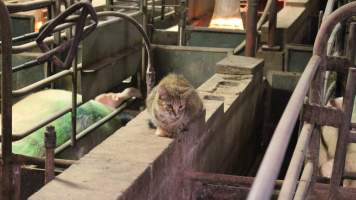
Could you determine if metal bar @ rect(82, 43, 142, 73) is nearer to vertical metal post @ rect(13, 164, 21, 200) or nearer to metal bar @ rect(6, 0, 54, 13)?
metal bar @ rect(6, 0, 54, 13)

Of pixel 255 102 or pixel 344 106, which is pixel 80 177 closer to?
pixel 344 106

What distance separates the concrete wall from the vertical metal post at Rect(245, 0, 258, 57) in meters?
0.49

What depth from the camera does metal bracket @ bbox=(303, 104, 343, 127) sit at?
130 inches

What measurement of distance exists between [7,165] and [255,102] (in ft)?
12.4

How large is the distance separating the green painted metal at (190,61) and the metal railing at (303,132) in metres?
3.96

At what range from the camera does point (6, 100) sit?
12.0ft

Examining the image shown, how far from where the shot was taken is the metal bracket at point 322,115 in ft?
10.9

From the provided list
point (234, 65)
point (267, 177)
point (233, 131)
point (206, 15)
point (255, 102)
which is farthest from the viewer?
point (206, 15)

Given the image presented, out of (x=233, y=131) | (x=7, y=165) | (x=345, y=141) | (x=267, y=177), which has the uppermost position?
(x=267, y=177)

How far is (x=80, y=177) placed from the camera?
3.09 meters

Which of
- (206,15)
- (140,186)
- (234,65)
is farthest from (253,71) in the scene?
(206,15)

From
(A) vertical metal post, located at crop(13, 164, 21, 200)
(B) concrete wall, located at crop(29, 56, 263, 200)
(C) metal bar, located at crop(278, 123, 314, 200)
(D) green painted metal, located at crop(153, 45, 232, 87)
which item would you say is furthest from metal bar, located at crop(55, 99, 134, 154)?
(C) metal bar, located at crop(278, 123, 314, 200)

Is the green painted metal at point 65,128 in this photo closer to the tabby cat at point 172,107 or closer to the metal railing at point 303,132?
the tabby cat at point 172,107

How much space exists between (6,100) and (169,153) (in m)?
0.94
